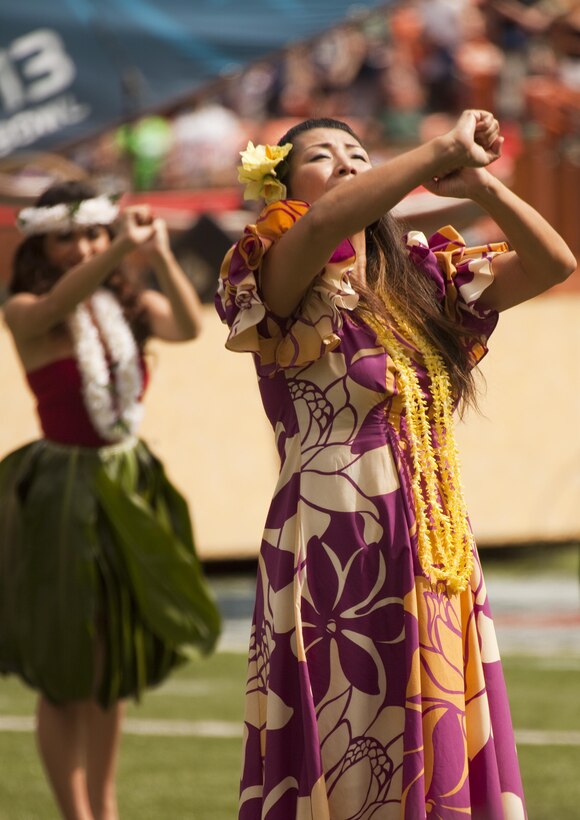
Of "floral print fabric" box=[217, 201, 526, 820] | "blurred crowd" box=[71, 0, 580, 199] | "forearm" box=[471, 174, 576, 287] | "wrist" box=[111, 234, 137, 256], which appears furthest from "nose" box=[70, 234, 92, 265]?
"blurred crowd" box=[71, 0, 580, 199]

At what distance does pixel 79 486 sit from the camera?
3.80 metres

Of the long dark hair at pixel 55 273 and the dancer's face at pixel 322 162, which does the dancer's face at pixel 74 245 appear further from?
the dancer's face at pixel 322 162

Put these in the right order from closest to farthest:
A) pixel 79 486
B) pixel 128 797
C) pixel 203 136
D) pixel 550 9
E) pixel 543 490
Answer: pixel 79 486 → pixel 128 797 → pixel 543 490 → pixel 203 136 → pixel 550 9

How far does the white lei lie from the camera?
12.5 feet

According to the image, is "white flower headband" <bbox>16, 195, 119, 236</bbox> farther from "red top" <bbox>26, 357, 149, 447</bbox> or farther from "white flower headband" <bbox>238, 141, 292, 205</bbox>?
"white flower headband" <bbox>238, 141, 292, 205</bbox>

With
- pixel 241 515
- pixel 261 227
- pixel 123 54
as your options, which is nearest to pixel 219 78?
pixel 123 54

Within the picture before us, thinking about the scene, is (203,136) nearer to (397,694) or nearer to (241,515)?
(241,515)

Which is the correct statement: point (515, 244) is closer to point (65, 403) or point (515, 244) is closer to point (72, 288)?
point (72, 288)

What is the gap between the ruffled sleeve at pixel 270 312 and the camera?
7.75 ft

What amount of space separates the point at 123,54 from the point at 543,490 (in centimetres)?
367

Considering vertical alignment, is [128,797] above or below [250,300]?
below

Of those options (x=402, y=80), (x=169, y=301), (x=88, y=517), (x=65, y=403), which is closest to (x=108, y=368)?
(x=65, y=403)

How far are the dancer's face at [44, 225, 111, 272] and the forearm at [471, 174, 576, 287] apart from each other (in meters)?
1.68

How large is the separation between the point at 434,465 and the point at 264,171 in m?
0.57
